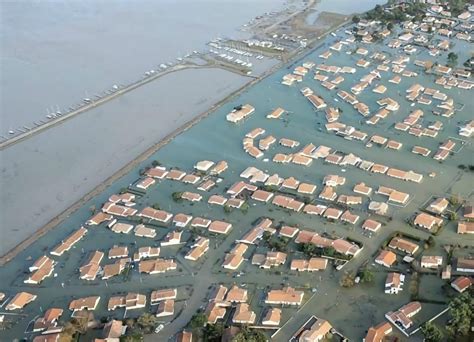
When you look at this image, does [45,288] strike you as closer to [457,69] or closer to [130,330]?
[130,330]

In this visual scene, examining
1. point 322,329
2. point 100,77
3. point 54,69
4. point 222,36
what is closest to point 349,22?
point 222,36

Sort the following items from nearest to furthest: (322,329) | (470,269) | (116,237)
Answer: (322,329)
(470,269)
(116,237)

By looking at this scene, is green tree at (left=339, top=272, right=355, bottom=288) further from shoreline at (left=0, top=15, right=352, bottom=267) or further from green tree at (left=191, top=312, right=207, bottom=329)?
shoreline at (left=0, top=15, right=352, bottom=267)

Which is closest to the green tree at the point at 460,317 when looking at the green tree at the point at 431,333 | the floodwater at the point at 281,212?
the green tree at the point at 431,333

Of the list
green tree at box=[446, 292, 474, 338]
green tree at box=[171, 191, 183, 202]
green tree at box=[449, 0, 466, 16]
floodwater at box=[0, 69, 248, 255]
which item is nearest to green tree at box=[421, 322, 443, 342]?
green tree at box=[446, 292, 474, 338]

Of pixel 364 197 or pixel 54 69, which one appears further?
pixel 54 69

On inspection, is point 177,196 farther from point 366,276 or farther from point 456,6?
point 456,6

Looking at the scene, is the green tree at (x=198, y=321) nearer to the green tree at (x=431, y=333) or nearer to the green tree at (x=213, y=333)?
the green tree at (x=213, y=333)
